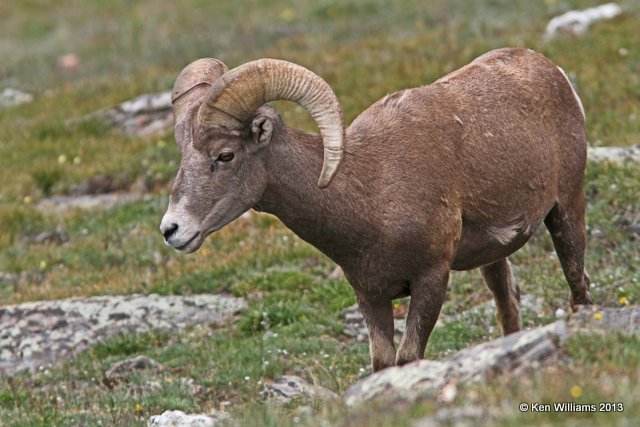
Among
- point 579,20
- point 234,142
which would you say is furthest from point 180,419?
point 579,20

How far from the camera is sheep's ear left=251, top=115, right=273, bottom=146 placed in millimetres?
8257

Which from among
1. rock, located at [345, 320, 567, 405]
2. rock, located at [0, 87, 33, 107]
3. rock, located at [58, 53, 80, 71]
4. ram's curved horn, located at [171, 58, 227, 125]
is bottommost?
rock, located at [58, 53, 80, 71]

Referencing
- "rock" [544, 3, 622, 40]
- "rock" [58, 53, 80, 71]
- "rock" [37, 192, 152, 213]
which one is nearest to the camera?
"rock" [37, 192, 152, 213]

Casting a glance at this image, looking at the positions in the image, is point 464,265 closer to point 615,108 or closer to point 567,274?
point 567,274

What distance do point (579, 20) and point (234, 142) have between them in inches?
505

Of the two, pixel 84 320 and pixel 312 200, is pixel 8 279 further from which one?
pixel 312 200

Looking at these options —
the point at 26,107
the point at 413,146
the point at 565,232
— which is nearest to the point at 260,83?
the point at 413,146

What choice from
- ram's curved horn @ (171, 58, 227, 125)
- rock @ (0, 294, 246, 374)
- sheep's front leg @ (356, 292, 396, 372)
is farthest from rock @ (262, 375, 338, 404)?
ram's curved horn @ (171, 58, 227, 125)

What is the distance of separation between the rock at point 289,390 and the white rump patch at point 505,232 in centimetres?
177

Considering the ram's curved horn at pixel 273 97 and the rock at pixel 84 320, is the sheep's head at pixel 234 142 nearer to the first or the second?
the ram's curved horn at pixel 273 97

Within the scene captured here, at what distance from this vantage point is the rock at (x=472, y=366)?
21.2 feet

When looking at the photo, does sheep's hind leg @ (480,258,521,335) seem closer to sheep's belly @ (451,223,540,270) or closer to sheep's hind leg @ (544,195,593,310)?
sheep's hind leg @ (544,195,593,310)

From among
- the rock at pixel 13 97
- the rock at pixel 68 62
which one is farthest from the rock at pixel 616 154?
the rock at pixel 68 62

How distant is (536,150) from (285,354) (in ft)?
10.2
